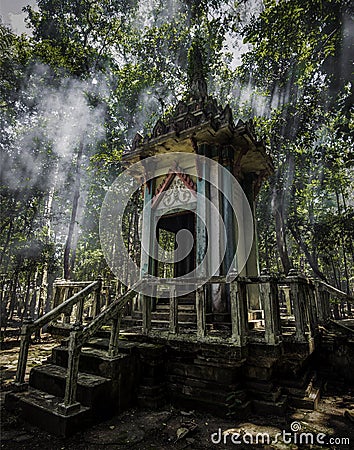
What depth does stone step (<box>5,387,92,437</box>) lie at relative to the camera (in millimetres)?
3784

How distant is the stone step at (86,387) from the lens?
4.17 m

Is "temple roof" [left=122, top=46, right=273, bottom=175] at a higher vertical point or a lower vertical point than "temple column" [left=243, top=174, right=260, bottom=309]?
higher

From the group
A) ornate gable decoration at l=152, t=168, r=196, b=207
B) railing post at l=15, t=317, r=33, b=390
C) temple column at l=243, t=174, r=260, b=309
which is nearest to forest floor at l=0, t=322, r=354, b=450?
railing post at l=15, t=317, r=33, b=390

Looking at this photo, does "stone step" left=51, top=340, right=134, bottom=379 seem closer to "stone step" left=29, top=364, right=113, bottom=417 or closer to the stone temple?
the stone temple

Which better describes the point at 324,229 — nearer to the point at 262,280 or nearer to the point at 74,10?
the point at 262,280

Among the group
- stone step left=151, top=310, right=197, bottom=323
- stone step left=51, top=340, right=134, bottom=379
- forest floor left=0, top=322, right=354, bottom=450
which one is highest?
stone step left=151, top=310, right=197, bottom=323

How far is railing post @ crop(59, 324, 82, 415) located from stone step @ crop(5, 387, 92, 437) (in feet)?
0.20

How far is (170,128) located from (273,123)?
31.7 feet

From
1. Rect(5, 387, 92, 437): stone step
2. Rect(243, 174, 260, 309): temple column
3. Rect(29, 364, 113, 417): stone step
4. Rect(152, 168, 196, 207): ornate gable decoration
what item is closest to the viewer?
Rect(5, 387, 92, 437): stone step

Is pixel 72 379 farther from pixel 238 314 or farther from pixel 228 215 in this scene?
pixel 228 215

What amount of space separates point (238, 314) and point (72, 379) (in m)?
2.76

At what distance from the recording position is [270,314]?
4496 mm

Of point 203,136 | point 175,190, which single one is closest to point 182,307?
point 175,190

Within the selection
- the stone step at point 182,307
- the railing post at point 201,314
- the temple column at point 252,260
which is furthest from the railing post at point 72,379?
the temple column at point 252,260
